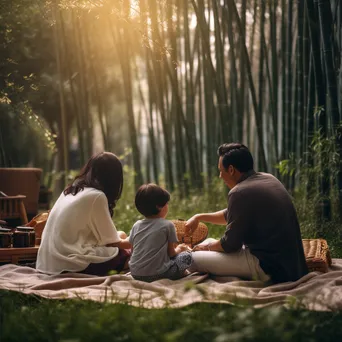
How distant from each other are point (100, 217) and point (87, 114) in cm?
451

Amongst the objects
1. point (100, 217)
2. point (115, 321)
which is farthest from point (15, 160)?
point (115, 321)

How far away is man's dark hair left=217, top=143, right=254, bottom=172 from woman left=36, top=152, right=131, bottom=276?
63 cm

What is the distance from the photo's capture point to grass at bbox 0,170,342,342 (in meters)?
2.47

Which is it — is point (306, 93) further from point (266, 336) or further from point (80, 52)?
point (266, 336)

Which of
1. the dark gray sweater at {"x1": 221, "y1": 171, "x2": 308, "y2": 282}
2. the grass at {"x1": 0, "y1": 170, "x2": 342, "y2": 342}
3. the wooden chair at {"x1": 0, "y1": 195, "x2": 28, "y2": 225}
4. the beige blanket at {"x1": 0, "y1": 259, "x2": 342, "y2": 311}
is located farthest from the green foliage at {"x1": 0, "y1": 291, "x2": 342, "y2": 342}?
the wooden chair at {"x1": 0, "y1": 195, "x2": 28, "y2": 225}

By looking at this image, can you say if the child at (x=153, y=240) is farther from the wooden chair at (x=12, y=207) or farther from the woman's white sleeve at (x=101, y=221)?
the wooden chair at (x=12, y=207)

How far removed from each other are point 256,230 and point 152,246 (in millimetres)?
576

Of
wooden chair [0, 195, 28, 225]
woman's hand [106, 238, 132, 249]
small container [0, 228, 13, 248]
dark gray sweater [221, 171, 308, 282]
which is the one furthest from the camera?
wooden chair [0, 195, 28, 225]

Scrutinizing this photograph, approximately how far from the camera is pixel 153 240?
378cm

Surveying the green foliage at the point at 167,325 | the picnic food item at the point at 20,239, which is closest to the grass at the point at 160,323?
the green foliage at the point at 167,325

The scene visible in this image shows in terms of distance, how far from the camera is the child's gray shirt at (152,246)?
12.4 ft

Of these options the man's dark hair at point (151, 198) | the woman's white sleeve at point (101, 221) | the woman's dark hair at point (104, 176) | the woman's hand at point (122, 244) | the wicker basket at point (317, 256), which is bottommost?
the wicker basket at point (317, 256)

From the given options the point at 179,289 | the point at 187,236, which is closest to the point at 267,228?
the point at 179,289

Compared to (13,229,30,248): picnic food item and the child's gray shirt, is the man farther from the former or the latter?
(13,229,30,248): picnic food item
